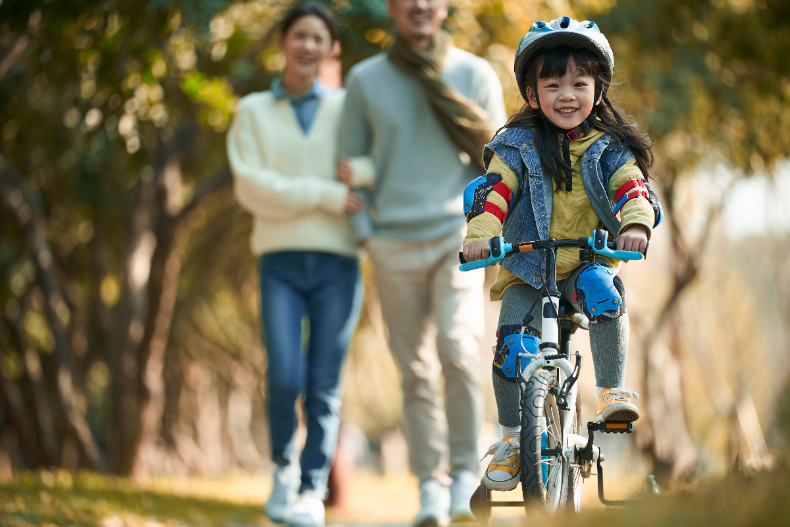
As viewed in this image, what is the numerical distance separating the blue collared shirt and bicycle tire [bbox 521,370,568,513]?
8.74 feet

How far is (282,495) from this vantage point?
4570 mm

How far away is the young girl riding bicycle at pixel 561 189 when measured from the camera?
303cm

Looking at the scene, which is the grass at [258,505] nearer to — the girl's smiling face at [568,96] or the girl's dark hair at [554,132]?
the girl's dark hair at [554,132]

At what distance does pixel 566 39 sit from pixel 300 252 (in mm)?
2140

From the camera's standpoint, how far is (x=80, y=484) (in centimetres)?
689

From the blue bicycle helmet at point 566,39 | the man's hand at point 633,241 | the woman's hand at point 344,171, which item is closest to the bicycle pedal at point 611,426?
the man's hand at point 633,241

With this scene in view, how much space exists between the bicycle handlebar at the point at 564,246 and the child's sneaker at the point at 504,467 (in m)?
0.64

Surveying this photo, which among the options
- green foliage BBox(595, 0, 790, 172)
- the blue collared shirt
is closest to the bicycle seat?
the blue collared shirt

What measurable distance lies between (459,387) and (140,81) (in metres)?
3.31

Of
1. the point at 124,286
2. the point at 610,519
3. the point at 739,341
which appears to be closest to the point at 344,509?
the point at 124,286

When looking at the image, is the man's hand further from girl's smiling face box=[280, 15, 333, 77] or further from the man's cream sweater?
girl's smiling face box=[280, 15, 333, 77]

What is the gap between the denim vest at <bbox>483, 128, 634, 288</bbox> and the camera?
10.2ft

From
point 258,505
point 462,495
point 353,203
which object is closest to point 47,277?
point 258,505

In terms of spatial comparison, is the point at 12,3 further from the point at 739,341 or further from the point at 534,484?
the point at 739,341
